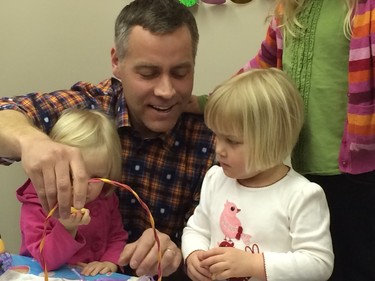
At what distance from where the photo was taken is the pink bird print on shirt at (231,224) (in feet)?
3.07

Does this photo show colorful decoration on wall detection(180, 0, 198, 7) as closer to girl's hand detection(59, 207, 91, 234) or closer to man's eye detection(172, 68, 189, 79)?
man's eye detection(172, 68, 189, 79)

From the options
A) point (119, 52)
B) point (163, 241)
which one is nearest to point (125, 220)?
point (163, 241)

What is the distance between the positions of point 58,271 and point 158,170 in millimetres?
398

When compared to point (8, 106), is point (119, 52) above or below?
above

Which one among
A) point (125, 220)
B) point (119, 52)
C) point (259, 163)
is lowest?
point (125, 220)

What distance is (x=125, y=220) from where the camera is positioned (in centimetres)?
135

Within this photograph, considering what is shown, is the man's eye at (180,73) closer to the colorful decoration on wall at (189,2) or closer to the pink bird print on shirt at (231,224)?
the pink bird print on shirt at (231,224)

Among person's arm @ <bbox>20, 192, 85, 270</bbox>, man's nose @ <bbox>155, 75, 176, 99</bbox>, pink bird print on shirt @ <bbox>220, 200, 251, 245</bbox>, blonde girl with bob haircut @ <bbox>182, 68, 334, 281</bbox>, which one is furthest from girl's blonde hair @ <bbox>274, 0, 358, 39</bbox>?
person's arm @ <bbox>20, 192, 85, 270</bbox>

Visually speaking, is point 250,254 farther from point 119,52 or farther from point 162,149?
point 119,52

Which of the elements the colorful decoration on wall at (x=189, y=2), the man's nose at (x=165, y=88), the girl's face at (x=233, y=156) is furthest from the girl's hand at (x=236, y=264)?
the colorful decoration on wall at (x=189, y=2)

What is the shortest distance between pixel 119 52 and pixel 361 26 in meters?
0.61

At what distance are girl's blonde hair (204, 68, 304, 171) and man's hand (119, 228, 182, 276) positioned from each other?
0.79 ft

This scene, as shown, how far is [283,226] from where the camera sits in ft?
2.97

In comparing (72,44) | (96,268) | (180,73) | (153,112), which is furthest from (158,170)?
Answer: (72,44)
